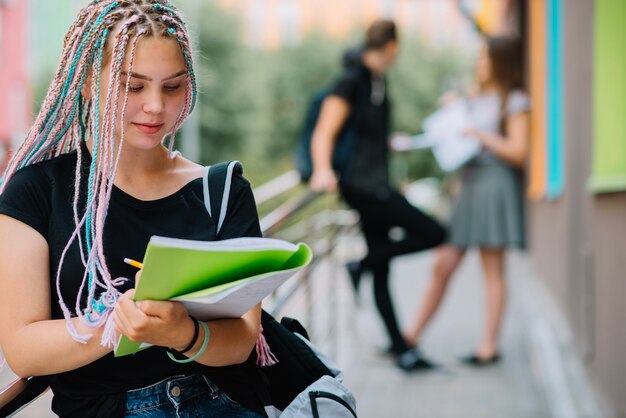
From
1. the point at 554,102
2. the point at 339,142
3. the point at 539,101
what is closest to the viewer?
the point at 339,142

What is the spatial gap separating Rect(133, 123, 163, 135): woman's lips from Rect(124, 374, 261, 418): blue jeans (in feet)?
1.44

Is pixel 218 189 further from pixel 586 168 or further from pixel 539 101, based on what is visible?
pixel 539 101

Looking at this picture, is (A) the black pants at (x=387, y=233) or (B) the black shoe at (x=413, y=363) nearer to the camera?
(A) the black pants at (x=387, y=233)

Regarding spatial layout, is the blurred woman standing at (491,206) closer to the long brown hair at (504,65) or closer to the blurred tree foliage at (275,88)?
A: the long brown hair at (504,65)

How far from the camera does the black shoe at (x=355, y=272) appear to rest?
602 cm

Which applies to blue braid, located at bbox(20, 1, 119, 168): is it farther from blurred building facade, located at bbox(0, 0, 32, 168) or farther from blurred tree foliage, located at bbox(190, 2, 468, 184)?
blurred tree foliage, located at bbox(190, 2, 468, 184)

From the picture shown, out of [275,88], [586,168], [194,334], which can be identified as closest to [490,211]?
[586,168]

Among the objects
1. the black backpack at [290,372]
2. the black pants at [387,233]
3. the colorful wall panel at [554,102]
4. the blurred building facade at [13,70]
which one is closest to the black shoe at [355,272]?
the black pants at [387,233]

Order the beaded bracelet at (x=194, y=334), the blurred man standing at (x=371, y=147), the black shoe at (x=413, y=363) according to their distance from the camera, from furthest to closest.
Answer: the black shoe at (x=413, y=363) → the blurred man standing at (x=371, y=147) → the beaded bracelet at (x=194, y=334)

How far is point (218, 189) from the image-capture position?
1.92 meters

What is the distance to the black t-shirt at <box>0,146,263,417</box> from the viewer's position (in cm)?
177

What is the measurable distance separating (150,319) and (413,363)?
4338mm

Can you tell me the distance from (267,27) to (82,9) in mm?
68870

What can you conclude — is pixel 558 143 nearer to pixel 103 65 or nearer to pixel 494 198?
pixel 494 198
